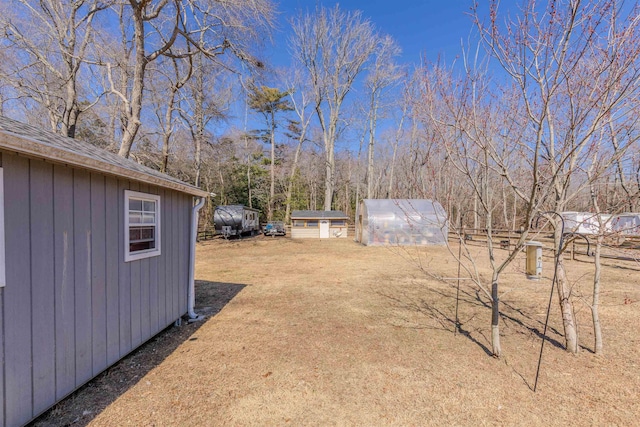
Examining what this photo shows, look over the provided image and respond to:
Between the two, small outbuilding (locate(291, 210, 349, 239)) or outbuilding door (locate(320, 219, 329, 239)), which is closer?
small outbuilding (locate(291, 210, 349, 239))

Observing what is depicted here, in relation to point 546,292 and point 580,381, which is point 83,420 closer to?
point 580,381

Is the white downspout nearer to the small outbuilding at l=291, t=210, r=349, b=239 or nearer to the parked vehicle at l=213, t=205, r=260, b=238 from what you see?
the parked vehicle at l=213, t=205, r=260, b=238

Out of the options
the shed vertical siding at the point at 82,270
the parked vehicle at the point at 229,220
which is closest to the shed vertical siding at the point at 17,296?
the shed vertical siding at the point at 82,270

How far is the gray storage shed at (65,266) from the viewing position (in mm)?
1991

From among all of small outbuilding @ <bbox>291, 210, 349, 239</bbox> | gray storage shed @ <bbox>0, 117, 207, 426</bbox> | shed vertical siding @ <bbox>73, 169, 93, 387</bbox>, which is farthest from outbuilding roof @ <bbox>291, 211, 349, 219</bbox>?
shed vertical siding @ <bbox>73, 169, 93, 387</bbox>

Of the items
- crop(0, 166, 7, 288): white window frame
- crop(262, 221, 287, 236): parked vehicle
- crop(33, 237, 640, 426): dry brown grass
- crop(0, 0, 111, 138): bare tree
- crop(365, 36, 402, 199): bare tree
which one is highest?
crop(365, 36, 402, 199): bare tree

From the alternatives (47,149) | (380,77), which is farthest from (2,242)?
(380,77)

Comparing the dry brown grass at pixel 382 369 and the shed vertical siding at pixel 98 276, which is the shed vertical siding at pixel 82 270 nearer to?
the shed vertical siding at pixel 98 276

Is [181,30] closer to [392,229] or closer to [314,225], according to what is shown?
[392,229]

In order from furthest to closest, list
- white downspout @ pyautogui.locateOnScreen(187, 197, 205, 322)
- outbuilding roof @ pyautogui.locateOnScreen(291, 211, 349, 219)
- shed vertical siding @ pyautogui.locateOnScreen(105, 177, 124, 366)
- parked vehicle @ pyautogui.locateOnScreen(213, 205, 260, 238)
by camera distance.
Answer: outbuilding roof @ pyautogui.locateOnScreen(291, 211, 349, 219) → parked vehicle @ pyautogui.locateOnScreen(213, 205, 260, 238) → white downspout @ pyautogui.locateOnScreen(187, 197, 205, 322) → shed vertical siding @ pyautogui.locateOnScreen(105, 177, 124, 366)

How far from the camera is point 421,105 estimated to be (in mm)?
3373

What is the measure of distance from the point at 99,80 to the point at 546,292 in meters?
17.5

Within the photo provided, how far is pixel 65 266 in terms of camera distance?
2408 millimetres

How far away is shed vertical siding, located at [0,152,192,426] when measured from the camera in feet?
6.58
